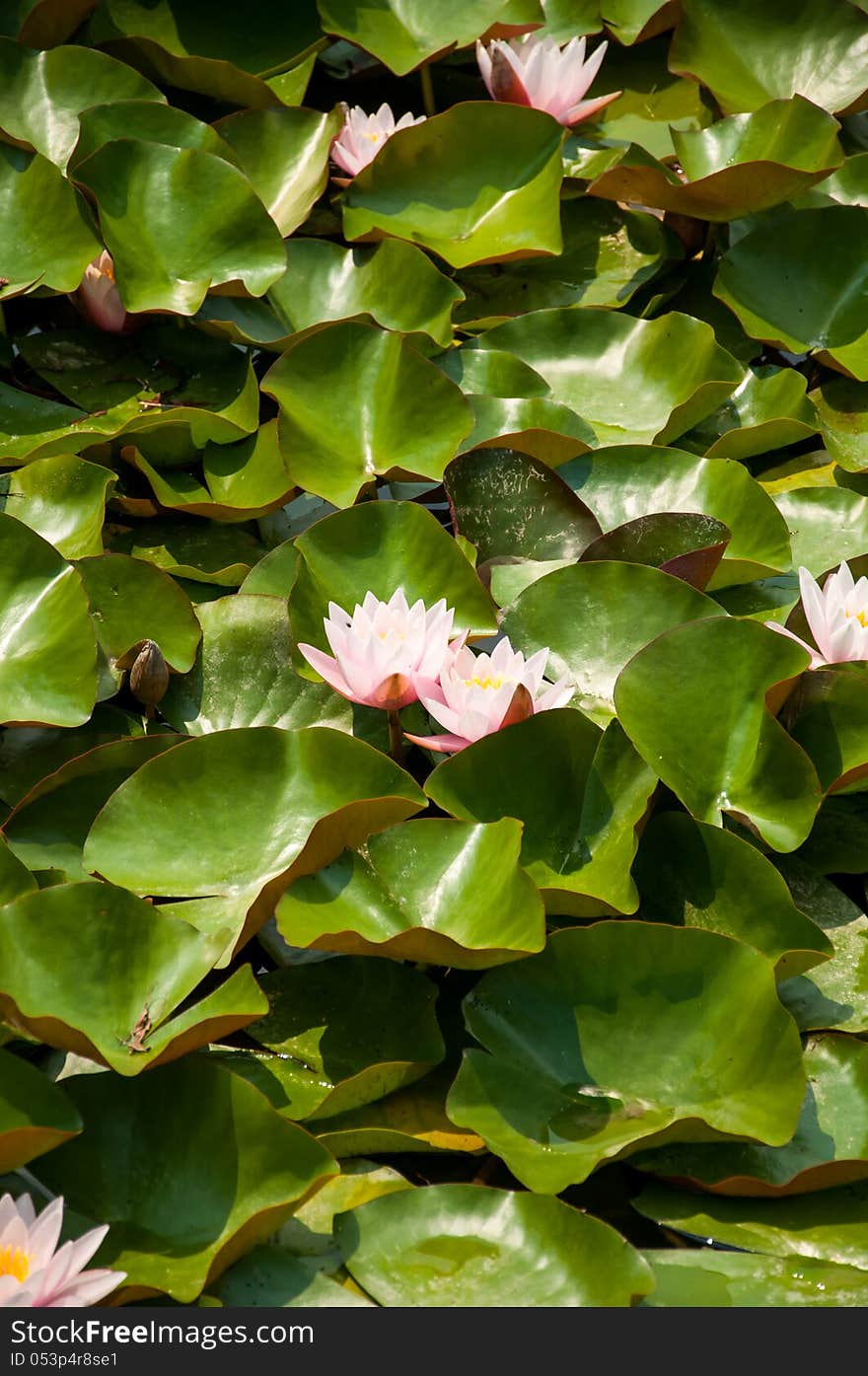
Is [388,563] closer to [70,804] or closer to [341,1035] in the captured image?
[70,804]

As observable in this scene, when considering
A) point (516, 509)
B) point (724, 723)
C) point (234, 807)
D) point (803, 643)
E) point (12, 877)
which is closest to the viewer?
point (12, 877)

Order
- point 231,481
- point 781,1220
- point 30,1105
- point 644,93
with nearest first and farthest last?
point 30,1105 < point 781,1220 < point 231,481 < point 644,93

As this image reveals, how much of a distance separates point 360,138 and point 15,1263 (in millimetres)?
2177

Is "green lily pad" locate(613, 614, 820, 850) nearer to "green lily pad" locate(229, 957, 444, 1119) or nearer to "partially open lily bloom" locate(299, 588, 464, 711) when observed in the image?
"partially open lily bloom" locate(299, 588, 464, 711)

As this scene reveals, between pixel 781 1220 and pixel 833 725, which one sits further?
pixel 833 725

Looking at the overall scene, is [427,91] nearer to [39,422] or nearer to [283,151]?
[283,151]

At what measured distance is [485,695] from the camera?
1.66 meters

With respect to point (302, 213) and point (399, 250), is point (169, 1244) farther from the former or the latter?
point (302, 213)

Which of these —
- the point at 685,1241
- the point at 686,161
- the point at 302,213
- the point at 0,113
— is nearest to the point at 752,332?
the point at 686,161

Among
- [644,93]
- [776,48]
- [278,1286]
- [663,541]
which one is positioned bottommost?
[278,1286]

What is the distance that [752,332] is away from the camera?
2.59m

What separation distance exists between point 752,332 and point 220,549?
1.11 m

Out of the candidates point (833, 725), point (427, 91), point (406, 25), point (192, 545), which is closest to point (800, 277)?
point (427, 91)

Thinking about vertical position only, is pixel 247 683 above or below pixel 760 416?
below
